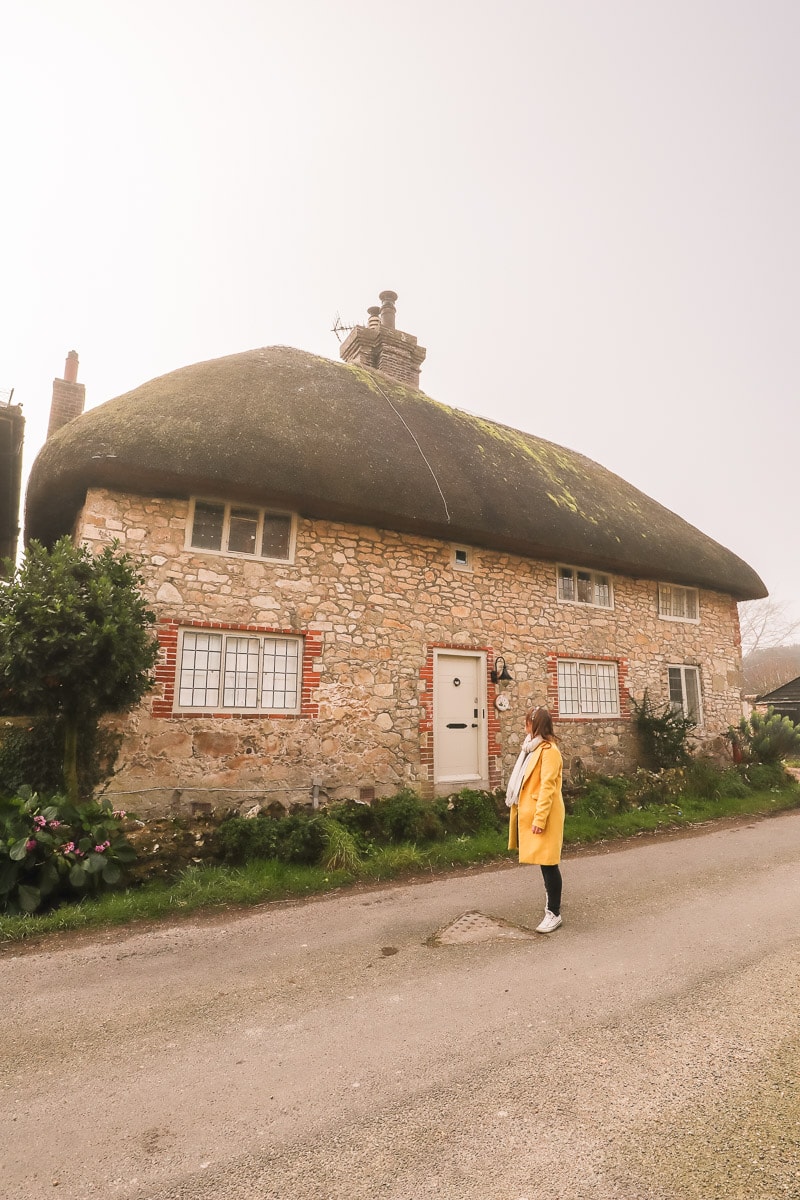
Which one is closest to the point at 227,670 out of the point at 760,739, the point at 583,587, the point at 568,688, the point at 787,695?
the point at 568,688

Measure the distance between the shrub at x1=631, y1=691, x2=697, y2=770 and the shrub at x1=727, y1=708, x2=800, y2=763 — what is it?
223 centimetres

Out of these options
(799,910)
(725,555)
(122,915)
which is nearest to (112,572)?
(122,915)

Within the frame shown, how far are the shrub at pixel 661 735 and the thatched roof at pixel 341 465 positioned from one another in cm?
264

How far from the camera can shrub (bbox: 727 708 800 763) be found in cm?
1210

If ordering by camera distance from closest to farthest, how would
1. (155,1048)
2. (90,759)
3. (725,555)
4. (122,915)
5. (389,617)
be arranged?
(155,1048), (122,915), (90,759), (389,617), (725,555)

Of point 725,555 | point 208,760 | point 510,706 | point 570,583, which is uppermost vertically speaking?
point 725,555

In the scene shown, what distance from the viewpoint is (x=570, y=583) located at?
10695mm

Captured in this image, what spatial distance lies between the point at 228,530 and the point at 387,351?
7.46 meters

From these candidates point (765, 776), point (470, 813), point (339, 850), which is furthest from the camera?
point (765, 776)

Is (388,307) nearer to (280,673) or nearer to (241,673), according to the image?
(280,673)

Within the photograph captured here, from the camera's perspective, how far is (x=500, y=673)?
9.39 metres

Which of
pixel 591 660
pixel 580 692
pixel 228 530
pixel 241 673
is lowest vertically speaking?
pixel 580 692

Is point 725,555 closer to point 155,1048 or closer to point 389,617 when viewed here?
point 389,617

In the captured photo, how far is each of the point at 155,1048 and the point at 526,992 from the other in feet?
6.70
